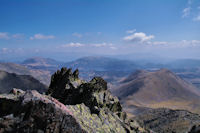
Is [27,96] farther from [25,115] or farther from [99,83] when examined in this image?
[99,83]

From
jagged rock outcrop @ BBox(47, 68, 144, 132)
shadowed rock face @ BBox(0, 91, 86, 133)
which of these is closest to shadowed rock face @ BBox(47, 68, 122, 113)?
jagged rock outcrop @ BBox(47, 68, 144, 132)

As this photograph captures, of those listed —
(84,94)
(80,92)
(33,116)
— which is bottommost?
(84,94)

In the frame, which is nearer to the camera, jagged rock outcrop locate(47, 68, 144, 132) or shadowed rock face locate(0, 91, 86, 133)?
shadowed rock face locate(0, 91, 86, 133)

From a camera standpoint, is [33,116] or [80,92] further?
[80,92]

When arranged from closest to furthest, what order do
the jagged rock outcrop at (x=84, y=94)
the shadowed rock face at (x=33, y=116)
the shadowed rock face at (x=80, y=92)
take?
the shadowed rock face at (x=33, y=116)
the jagged rock outcrop at (x=84, y=94)
the shadowed rock face at (x=80, y=92)

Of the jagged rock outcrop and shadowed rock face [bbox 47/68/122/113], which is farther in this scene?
shadowed rock face [bbox 47/68/122/113]

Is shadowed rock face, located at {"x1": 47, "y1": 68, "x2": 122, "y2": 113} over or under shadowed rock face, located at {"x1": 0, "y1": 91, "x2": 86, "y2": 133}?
under

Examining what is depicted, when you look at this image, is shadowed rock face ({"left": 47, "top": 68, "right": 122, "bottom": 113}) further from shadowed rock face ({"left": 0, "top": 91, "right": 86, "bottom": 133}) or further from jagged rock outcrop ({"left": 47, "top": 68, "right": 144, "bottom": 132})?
shadowed rock face ({"left": 0, "top": 91, "right": 86, "bottom": 133})

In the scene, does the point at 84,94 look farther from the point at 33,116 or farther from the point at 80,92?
the point at 33,116

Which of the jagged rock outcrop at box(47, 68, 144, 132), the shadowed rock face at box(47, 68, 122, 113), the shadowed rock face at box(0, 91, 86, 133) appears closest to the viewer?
the shadowed rock face at box(0, 91, 86, 133)

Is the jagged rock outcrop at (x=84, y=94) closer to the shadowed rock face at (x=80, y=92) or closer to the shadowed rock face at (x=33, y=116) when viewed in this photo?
the shadowed rock face at (x=80, y=92)

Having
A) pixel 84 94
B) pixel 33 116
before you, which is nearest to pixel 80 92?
pixel 84 94

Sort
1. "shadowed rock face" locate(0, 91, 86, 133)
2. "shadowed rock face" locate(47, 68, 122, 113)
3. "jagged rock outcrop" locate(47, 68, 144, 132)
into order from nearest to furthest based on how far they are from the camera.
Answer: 1. "shadowed rock face" locate(0, 91, 86, 133)
2. "jagged rock outcrop" locate(47, 68, 144, 132)
3. "shadowed rock face" locate(47, 68, 122, 113)

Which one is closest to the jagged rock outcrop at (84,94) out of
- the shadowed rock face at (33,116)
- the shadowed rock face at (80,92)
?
the shadowed rock face at (80,92)
